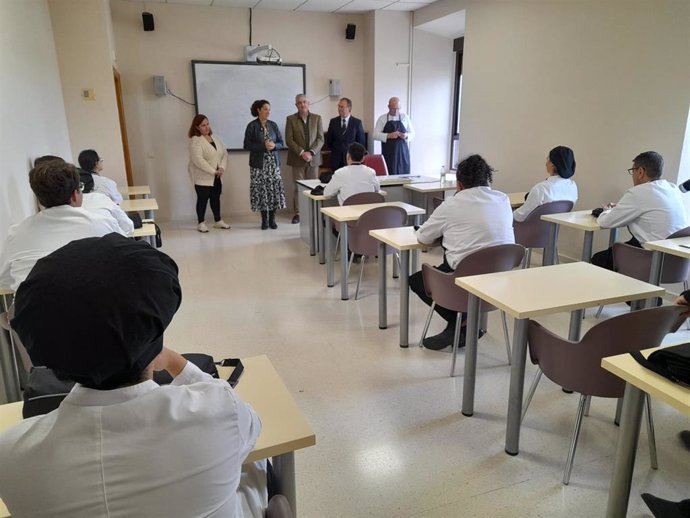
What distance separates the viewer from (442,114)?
794cm

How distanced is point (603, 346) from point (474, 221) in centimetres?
115

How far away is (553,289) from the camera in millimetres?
2217

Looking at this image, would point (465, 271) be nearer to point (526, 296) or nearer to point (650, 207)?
point (526, 296)

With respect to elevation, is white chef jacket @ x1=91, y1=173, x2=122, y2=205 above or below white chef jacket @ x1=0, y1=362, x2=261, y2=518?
below

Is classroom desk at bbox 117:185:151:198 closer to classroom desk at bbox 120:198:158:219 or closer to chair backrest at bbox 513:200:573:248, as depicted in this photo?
classroom desk at bbox 120:198:158:219

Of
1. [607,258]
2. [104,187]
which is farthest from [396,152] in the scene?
[104,187]

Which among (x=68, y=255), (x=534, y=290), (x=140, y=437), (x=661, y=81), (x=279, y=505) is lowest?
(x=279, y=505)

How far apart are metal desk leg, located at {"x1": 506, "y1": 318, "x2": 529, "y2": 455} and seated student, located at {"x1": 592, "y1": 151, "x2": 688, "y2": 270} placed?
1890mm

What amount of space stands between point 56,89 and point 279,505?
18.2ft

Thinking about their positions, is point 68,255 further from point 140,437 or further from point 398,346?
point 398,346

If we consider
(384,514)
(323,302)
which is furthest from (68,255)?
(323,302)

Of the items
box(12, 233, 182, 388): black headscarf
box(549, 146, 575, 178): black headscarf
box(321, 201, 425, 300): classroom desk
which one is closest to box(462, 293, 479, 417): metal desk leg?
box(321, 201, 425, 300): classroom desk

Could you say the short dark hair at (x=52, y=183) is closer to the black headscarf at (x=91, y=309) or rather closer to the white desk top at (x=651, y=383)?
the black headscarf at (x=91, y=309)

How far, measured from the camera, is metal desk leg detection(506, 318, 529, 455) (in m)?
2.11
